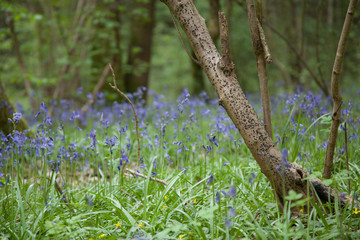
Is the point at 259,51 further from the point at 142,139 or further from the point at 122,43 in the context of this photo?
the point at 122,43

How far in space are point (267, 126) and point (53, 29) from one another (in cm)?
803

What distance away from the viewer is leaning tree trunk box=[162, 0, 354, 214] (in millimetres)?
1989

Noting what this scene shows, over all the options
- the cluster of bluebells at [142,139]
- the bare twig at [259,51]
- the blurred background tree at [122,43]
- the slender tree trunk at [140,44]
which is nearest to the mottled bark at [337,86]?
the cluster of bluebells at [142,139]

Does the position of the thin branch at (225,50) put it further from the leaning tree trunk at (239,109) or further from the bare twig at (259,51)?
the bare twig at (259,51)

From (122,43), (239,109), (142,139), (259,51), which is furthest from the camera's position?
(122,43)

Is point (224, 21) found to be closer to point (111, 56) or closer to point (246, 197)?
point (246, 197)

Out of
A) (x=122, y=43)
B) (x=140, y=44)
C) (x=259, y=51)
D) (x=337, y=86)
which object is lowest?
(x=337, y=86)

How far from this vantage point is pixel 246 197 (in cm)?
230

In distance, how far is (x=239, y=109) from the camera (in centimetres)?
201

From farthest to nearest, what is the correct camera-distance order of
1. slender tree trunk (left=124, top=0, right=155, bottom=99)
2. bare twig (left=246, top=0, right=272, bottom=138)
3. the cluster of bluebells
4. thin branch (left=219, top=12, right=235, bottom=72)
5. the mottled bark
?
slender tree trunk (left=124, top=0, right=155, bottom=99)
the cluster of bluebells
bare twig (left=246, top=0, right=272, bottom=138)
thin branch (left=219, top=12, right=235, bottom=72)
the mottled bark

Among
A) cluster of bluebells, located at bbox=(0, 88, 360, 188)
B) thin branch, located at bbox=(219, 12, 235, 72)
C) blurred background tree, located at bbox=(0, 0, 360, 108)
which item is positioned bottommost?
cluster of bluebells, located at bbox=(0, 88, 360, 188)

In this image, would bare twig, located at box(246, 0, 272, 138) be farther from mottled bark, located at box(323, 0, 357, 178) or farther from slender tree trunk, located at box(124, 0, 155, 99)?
slender tree trunk, located at box(124, 0, 155, 99)

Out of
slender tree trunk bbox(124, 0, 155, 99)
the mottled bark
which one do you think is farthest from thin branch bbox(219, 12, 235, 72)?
slender tree trunk bbox(124, 0, 155, 99)

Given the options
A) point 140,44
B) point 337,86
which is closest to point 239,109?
point 337,86
